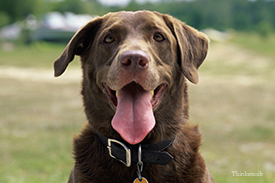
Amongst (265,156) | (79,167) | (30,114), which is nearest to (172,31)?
(79,167)

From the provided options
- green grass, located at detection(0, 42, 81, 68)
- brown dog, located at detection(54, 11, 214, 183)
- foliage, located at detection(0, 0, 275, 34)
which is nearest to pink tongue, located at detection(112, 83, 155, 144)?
brown dog, located at detection(54, 11, 214, 183)

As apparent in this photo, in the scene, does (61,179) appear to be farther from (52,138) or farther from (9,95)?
(9,95)

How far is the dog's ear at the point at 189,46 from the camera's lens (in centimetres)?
337

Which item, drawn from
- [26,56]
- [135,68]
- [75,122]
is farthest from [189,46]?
[26,56]

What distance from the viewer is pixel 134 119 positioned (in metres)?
3.05

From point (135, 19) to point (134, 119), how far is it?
955mm

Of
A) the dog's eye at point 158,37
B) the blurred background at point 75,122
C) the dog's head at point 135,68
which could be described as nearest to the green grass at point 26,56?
the blurred background at point 75,122

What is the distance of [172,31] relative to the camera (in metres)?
3.51

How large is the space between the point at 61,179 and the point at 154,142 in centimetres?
272

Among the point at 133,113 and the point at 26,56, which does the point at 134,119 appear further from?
the point at 26,56

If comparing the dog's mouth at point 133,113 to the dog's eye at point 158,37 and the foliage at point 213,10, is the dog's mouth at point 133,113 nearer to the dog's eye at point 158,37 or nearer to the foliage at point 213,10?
the dog's eye at point 158,37

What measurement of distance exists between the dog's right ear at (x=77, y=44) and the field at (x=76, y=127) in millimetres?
2536

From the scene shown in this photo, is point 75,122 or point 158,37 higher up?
point 158,37

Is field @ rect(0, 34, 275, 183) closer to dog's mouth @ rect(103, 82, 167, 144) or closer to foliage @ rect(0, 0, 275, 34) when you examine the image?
dog's mouth @ rect(103, 82, 167, 144)
